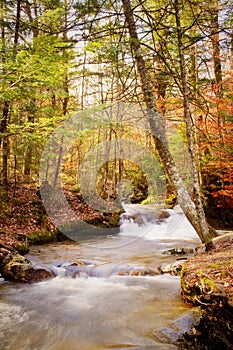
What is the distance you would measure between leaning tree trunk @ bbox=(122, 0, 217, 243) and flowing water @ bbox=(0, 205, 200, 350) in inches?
54.5

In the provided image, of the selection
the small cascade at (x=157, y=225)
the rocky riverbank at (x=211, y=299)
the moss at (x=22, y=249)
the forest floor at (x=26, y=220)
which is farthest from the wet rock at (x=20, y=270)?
the small cascade at (x=157, y=225)

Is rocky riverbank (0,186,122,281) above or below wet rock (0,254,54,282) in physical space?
above

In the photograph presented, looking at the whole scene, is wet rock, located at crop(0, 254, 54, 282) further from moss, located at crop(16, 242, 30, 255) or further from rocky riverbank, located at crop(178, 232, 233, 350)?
rocky riverbank, located at crop(178, 232, 233, 350)

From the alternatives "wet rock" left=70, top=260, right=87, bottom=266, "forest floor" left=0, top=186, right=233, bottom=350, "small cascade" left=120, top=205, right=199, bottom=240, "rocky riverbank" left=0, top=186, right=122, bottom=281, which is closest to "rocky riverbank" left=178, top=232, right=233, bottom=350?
"forest floor" left=0, top=186, right=233, bottom=350

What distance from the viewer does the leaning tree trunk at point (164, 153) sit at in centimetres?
530

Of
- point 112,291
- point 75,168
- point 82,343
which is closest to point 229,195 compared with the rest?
point 112,291

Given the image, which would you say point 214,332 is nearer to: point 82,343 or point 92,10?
point 82,343

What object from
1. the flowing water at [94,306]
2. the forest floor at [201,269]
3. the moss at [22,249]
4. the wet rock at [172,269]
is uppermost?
the forest floor at [201,269]

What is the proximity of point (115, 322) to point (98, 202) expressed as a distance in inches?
448

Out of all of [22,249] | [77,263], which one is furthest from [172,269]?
[22,249]

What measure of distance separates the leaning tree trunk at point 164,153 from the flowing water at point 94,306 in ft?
4.54

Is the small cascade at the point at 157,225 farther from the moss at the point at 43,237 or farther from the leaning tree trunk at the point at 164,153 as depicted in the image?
the leaning tree trunk at the point at 164,153

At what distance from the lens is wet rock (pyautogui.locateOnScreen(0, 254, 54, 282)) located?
596cm

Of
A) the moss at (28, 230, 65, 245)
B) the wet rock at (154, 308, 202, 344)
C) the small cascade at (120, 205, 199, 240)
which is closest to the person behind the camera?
the wet rock at (154, 308, 202, 344)
